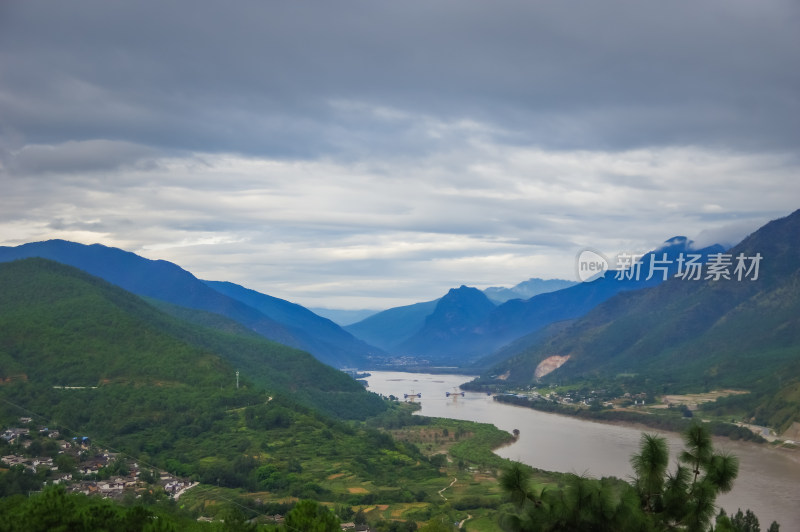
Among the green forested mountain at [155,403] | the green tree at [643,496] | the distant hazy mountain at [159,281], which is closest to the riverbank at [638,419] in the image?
the green forested mountain at [155,403]

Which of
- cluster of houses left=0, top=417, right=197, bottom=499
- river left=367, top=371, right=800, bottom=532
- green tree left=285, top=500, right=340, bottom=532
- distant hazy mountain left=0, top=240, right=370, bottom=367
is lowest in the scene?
river left=367, top=371, right=800, bottom=532

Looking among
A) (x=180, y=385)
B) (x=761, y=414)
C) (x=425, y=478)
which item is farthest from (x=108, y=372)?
(x=761, y=414)

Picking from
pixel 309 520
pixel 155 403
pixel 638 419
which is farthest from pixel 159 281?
pixel 309 520

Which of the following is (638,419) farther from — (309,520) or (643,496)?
(643,496)

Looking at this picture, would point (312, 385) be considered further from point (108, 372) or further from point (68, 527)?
point (68, 527)

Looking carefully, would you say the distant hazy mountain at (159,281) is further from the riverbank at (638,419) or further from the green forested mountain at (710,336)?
the riverbank at (638,419)

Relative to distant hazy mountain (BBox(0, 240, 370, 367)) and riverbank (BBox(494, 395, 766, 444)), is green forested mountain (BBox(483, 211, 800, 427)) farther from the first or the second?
distant hazy mountain (BBox(0, 240, 370, 367))

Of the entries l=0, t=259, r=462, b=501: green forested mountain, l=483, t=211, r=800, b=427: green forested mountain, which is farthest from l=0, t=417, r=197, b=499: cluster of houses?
l=483, t=211, r=800, b=427: green forested mountain
